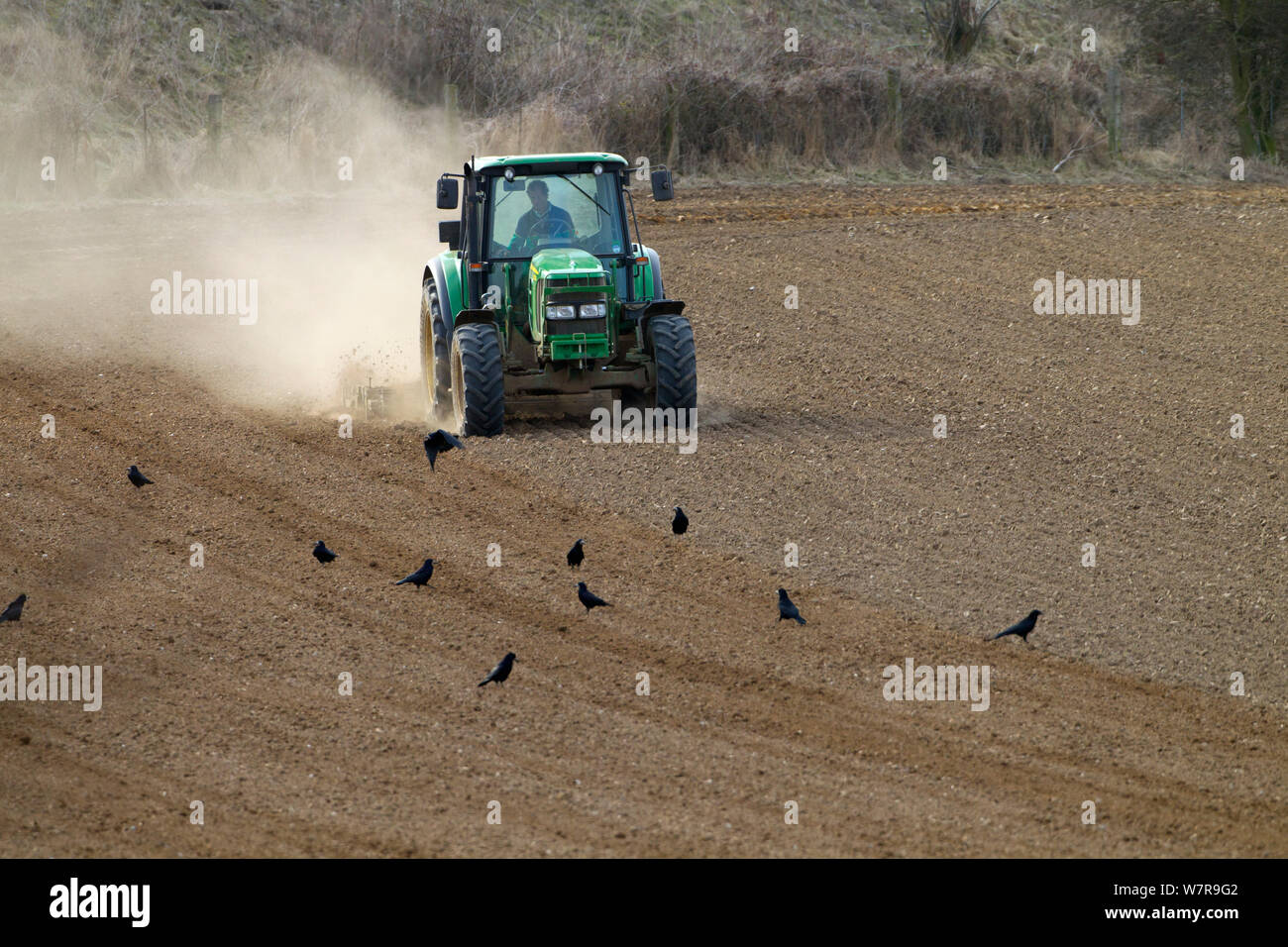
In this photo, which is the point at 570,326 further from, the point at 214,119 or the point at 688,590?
the point at 214,119

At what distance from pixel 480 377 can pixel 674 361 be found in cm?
162

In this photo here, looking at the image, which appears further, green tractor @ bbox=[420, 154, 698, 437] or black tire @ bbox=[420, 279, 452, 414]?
black tire @ bbox=[420, 279, 452, 414]

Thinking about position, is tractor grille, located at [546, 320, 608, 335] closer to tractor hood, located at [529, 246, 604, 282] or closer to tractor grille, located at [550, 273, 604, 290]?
tractor grille, located at [550, 273, 604, 290]

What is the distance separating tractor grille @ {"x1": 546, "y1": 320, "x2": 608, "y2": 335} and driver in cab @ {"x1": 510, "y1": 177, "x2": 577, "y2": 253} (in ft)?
3.77

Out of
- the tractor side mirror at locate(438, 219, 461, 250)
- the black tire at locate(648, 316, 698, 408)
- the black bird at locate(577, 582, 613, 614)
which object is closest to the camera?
the black bird at locate(577, 582, 613, 614)

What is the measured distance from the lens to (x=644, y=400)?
45.0 feet

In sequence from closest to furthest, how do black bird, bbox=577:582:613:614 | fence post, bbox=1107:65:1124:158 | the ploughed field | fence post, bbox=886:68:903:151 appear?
the ploughed field < black bird, bbox=577:582:613:614 < fence post, bbox=886:68:903:151 < fence post, bbox=1107:65:1124:158

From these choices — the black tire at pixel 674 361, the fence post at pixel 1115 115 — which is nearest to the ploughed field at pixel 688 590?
the black tire at pixel 674 361

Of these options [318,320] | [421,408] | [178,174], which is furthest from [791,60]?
[421,408]

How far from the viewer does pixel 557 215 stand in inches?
527

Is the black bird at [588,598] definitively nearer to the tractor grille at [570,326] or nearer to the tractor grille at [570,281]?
the tractor grille at [570,326]

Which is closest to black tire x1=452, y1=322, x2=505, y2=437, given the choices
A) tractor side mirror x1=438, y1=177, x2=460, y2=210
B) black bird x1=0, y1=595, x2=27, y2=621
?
tractor side mirror x1=438, y1=177, x2=460, y2=210

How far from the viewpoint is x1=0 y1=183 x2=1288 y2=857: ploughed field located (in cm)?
731
